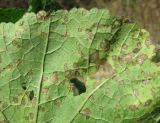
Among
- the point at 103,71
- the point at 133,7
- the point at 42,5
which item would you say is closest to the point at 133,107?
the point at 103,71

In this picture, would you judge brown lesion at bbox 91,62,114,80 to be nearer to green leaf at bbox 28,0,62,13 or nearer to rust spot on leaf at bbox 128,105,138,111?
rust spot on leaf at bbox 128,105,138,111

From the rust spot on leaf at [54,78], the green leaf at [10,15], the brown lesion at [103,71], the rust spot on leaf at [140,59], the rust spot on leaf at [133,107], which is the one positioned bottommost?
the rust spot on leaf at [133,107]

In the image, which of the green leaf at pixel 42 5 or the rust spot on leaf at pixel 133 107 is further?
the green leaf at pixel 42 5

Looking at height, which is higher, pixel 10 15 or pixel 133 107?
pixel 10 15

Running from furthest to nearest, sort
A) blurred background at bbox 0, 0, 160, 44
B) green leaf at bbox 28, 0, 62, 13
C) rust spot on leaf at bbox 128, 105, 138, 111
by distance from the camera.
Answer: blurred background at bbox 0, 0, 160, 44, green leaf at bbox 28, 0, 62, 13, rust spot on leaf at bbox 128, 105, 138, 111

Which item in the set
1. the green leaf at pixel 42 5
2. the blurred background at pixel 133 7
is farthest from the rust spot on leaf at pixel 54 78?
the blurred background at pixel 133 7

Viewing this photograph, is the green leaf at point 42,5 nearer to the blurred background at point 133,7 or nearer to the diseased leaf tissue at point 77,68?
the diseased leaf tissue at point 77,68

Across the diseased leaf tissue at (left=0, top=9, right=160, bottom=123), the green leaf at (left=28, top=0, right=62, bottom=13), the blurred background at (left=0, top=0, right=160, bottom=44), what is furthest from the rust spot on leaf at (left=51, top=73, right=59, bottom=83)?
the blurred background at (left=0, top=0, right=160, bottom=44)

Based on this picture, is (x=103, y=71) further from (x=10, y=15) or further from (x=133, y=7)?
(x=133, y=7)
